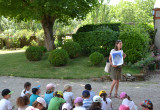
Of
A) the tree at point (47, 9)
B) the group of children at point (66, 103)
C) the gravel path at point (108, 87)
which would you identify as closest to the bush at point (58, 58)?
the gravel path at point (108, 87)

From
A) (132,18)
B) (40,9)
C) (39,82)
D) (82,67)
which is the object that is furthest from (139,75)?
(132,18)

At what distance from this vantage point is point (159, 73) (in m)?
10.6

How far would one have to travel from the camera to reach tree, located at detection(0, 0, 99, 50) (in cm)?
1254

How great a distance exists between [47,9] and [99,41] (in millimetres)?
3951

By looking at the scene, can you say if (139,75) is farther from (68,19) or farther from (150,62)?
(68,19)

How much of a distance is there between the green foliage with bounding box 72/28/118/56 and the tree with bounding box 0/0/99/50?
6.95ft

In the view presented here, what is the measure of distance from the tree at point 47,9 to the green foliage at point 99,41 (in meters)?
2.12

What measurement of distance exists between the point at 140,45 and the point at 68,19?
8.34 metres

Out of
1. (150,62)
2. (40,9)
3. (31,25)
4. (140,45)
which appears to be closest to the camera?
(140,45)

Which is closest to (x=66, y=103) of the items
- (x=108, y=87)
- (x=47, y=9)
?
(x=108, y=87)

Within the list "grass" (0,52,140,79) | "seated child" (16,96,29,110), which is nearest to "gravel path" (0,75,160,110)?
→ "grass" (0,52,140,79)

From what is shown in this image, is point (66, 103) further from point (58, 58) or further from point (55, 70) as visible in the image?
point (58, 58)

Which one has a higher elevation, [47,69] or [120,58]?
[120,58]

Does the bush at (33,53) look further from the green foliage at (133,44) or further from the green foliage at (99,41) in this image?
the green foliage at (133,44)
